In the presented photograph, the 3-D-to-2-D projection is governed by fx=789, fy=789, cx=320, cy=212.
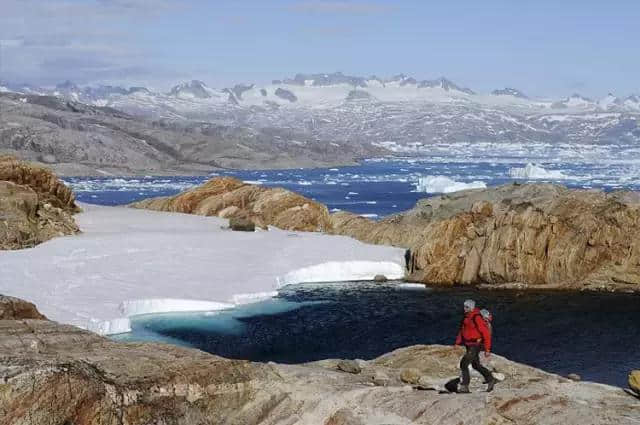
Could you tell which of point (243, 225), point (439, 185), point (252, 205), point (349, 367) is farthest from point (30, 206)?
point (439, 185)

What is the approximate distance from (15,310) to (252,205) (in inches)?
1766

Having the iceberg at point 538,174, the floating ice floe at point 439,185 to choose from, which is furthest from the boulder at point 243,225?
the iceberg at point 538,174

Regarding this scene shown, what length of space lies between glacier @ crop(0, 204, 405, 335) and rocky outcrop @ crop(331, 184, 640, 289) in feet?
11.3

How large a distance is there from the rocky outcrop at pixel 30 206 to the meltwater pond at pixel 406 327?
16004 millimetres

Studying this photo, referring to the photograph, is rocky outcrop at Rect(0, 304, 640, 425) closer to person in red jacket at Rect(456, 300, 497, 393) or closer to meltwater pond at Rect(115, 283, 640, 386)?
person in red jacket at Rect(456, 300, 497, 393)

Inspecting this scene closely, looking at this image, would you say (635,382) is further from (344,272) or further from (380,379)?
(344,272)

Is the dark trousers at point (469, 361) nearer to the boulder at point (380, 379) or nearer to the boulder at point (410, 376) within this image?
the boulder at point (380, 379)

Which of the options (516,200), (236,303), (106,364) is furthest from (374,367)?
(516,200)

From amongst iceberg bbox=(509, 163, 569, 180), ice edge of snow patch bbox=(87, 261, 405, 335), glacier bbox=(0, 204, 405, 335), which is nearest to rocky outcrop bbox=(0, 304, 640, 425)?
ice edge of snow patch bbox=(87, 261, 405, 335)

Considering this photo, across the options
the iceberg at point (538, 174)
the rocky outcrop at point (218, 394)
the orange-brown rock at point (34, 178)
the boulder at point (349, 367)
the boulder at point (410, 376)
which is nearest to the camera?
the rocky outcrop at point (218, 394)

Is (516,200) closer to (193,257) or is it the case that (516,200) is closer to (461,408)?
(193,257)

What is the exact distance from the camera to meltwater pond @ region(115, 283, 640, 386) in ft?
112

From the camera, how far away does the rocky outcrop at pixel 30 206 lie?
50250 millimetres

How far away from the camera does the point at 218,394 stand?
60.7ft
